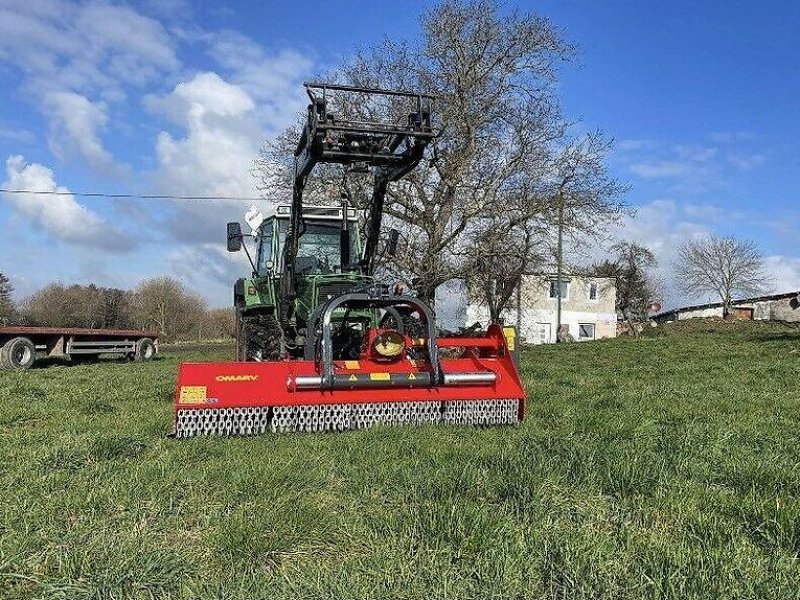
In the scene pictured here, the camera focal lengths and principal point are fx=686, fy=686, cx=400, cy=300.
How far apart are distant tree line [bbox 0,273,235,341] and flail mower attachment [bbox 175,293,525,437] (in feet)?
124

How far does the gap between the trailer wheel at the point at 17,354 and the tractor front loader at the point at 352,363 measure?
31.2 ft

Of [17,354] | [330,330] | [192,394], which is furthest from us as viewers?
[17,354]

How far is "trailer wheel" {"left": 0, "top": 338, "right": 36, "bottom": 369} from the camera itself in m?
15.2

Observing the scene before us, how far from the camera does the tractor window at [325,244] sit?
31.4ft

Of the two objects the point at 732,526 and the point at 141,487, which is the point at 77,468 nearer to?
the point at 141,487

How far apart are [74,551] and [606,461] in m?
2.74

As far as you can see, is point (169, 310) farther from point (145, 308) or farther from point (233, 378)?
point (233, 378)

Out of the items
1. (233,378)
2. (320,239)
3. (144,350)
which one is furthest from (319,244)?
(144,350)

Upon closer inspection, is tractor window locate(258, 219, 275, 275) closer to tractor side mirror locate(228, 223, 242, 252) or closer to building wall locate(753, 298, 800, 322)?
tractor side mirror locate(228, 223, 242, 252)

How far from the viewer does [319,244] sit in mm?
9695

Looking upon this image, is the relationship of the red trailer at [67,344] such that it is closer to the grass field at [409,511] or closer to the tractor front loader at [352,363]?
the tractor front loader at [352,363]

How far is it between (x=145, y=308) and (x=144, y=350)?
1080 inches

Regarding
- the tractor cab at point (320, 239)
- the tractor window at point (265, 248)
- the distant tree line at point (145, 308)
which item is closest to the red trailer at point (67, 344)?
the tractor window at point (265, 248)

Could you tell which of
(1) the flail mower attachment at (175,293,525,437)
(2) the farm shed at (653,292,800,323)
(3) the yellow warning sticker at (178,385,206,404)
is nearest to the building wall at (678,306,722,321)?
→ (2) the farm shed at (653,292,800,323)
